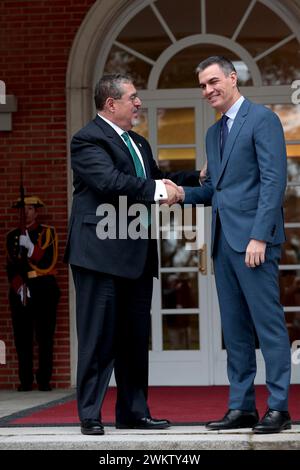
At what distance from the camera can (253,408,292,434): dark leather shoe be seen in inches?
204

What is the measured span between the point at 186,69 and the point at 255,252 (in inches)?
179

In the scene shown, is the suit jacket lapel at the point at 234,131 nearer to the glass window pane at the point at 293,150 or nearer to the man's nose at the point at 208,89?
the man's nose at the point at 208,89

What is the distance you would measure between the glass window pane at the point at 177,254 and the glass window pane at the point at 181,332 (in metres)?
0.46

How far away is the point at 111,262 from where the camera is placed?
5.51 meters

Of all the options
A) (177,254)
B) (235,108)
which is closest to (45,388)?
(177,254)

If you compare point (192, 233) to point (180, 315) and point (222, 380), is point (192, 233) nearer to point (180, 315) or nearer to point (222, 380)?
point (180, 315)

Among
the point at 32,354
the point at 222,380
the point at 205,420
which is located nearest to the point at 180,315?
the point at 222,380

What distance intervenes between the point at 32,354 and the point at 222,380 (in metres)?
1.67

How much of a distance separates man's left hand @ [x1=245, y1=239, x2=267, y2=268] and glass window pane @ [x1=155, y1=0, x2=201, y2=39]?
456cm

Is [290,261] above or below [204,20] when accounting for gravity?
below

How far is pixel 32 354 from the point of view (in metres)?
9.31

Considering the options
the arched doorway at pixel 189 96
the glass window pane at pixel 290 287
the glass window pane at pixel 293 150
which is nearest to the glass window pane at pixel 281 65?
the arched doorway at pixel 189 96

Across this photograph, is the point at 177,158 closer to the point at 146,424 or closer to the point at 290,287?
the point at 290,287

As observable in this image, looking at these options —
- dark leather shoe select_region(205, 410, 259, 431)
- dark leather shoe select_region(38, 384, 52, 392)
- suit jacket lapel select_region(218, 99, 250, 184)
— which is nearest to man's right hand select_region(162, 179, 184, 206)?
suit jacket lapel select_region(218, 99, 250, 184)
